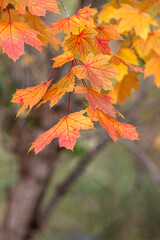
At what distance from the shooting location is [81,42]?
3.03 ft

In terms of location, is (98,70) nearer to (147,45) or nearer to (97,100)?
(97,100)

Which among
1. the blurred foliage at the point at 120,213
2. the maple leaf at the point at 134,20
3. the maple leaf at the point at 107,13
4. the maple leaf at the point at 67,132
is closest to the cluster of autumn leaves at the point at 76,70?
the maple leaf at the point at 67,132

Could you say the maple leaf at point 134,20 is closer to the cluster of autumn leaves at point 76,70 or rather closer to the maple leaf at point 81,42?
the cluster of autumn leaves at point 76,70

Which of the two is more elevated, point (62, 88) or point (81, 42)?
point (81, 42)

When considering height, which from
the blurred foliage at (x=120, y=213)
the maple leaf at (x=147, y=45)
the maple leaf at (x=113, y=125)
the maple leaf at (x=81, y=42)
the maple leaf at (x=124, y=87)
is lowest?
the blurred foliage at (x=120, y=213)

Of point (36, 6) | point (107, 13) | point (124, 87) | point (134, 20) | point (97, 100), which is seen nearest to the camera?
point (97, 100)

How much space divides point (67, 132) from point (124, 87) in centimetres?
77

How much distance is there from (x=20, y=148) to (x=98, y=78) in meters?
2.34

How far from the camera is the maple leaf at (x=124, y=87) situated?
4.99 ft

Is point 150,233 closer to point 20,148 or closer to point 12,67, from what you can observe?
point 20,148

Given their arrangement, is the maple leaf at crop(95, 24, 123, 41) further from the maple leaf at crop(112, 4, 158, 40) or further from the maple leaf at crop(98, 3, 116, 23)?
the maple leaf at crop(98, 3, 116, 23)

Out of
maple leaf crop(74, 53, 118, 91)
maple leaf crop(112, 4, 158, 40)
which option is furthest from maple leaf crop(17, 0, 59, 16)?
maple leaf crop(112, 4, 158, 40)

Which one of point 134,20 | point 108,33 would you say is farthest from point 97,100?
point 134,20

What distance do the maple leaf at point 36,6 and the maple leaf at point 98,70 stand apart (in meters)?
0.24
